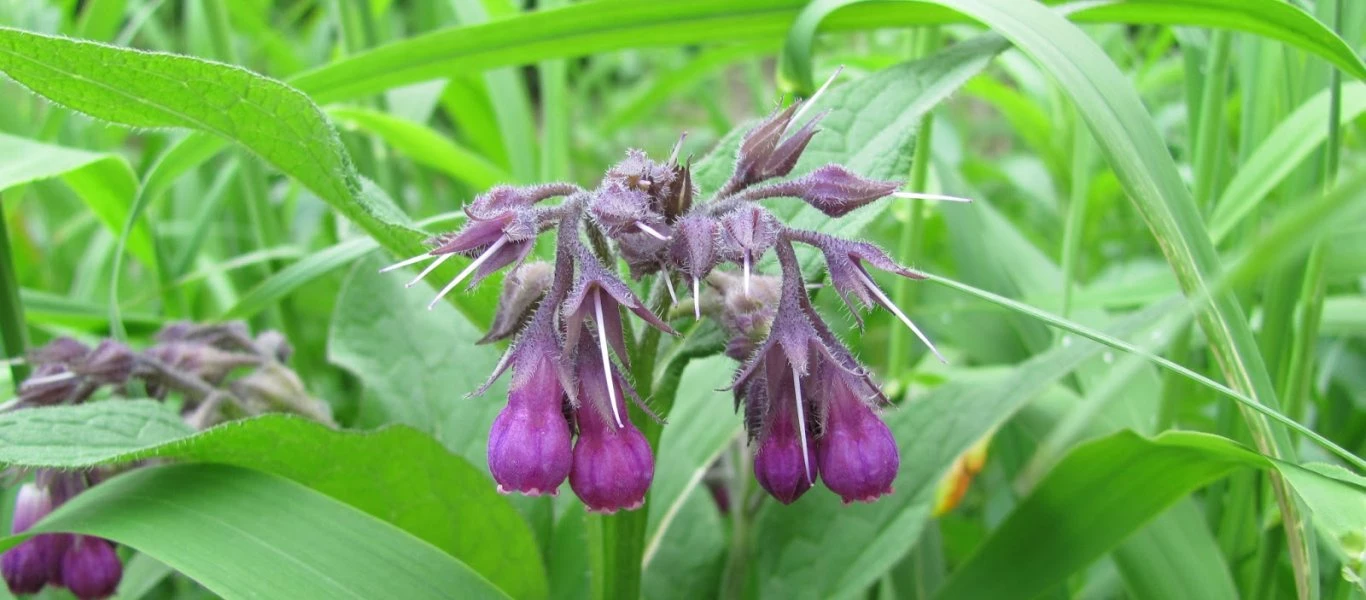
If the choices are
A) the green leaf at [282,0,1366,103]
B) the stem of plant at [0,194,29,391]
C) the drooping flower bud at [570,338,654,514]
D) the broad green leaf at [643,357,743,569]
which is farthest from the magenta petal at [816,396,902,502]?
the stem of plant at [0,194,29,391]

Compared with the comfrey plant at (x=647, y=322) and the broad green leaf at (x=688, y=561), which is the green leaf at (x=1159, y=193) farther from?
the broad green leaf at (x=688, y=561)

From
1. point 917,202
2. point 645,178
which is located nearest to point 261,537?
point 645,178

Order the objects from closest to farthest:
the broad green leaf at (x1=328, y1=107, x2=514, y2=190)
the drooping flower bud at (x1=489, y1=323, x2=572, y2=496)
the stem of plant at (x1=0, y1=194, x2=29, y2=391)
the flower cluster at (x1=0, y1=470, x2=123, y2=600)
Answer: the drooping flower bud at (x1=489, y1=323, x2=572, y2=496) → the flower cluster at (x1=0, y1=470, x2=123, y2=600) → the stem of plant at (x1=0, y1=194, x2=29, y2=391) → the broad green leaf at (x1=328, y1=107, x2=514, y2=190)

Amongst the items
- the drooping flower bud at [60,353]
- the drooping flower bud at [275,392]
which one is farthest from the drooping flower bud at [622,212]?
the drooping flower bud at [60,353]

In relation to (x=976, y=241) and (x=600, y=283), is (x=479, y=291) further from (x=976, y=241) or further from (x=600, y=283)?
(x=976, y=241)

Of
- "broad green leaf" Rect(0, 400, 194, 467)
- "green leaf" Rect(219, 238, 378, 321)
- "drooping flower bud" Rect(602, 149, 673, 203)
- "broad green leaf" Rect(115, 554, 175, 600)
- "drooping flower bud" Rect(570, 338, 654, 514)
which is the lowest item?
"broad green leaf" Rect(115, 554, 175, 600)

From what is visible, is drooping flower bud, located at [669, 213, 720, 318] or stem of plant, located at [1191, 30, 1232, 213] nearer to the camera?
drooping flower bud, located at [669, 213, 720, 318]

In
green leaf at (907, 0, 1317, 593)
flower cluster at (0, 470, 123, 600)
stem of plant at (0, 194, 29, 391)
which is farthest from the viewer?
stem of plant at (0, 194, 29, 391)

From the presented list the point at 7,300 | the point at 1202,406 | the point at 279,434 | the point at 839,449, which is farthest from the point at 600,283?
the point at 1202,406

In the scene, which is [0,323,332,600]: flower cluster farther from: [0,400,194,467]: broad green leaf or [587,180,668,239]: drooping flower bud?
[587,180,668,239]: drooping flower bud
